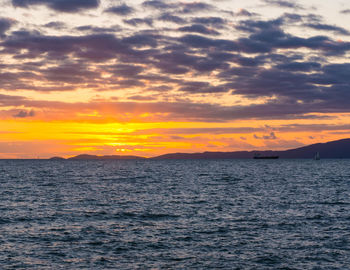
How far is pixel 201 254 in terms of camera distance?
34750 mm

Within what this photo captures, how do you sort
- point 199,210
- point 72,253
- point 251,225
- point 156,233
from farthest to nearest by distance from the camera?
→ point 199,210 → point 251,225 → point 156,233 → point 72,253

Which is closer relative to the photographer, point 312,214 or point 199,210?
point 312,214

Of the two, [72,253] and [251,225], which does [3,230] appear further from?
[251,225]

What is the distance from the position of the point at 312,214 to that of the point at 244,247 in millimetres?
22236

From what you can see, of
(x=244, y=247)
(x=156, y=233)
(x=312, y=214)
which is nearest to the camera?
(x=244, y=247)

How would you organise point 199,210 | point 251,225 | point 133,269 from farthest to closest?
point 199,210
point 251,225
point 133,269

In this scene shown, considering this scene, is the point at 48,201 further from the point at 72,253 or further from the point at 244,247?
the point at 244,247

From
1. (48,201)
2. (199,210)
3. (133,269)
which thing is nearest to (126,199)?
(48,201)

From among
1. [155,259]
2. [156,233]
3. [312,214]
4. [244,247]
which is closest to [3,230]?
[156,233]

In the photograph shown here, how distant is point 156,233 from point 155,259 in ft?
32.4

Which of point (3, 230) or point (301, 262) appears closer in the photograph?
point (301, 262)

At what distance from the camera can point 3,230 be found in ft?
147

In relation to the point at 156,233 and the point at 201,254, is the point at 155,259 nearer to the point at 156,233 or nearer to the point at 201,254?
the point at 201,254

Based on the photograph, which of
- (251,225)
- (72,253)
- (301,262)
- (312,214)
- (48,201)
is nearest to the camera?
(301,262)
